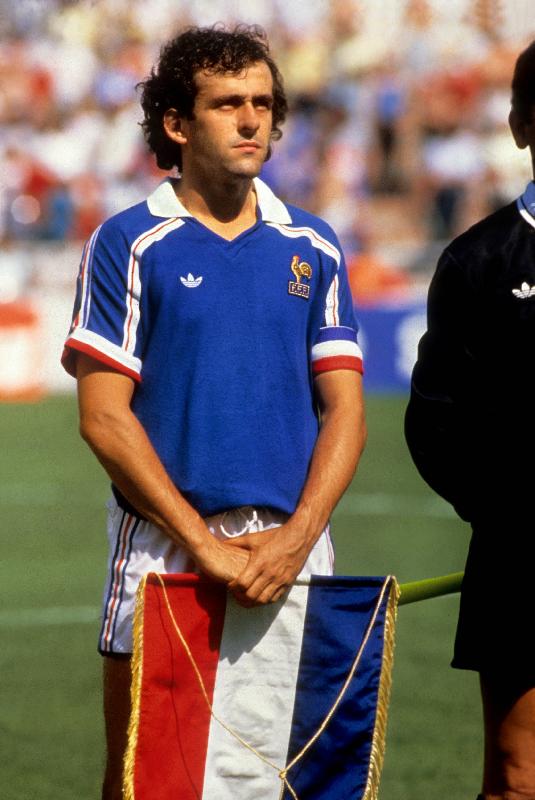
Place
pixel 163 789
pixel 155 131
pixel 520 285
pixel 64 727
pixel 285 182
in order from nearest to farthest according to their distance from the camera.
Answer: pixel 520 285 → pixel 163 789 → pixel 155 131 → pixel 64 727 → pixel 285 182

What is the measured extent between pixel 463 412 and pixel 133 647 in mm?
953

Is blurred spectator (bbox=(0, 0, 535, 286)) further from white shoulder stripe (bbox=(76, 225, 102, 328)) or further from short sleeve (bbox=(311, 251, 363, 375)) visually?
white shoulder stripe (bbox=(76, 225, 102, 328))

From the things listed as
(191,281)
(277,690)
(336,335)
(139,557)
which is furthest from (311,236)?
(277,690)

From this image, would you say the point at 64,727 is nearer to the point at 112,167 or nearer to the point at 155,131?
the point at 155,131

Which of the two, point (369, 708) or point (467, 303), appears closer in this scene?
point (467, 303)

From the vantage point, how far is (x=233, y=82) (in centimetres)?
383

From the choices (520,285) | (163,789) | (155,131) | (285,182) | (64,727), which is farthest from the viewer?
(285,182)

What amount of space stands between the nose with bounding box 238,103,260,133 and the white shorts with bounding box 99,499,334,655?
0.91m

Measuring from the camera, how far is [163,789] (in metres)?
3.65

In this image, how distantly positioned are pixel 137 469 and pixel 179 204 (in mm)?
687

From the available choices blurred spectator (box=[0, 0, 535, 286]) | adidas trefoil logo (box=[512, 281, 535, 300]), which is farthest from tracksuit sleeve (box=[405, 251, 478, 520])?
blurred spectator (box=[0, 0, 535, 286])

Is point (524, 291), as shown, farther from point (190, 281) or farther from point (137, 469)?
point (137, 469)

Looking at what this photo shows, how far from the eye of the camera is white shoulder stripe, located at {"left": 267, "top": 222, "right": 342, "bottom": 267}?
12.8 feet

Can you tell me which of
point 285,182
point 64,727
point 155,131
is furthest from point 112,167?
point 155,131
